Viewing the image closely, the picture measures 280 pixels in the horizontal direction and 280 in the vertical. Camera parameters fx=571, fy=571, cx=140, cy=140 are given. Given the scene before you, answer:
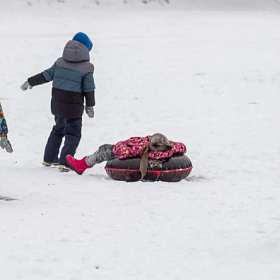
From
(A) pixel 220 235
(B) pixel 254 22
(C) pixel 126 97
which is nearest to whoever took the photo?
(A) pixel 220 235

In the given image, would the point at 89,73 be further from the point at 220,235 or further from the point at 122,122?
the point at 122,122

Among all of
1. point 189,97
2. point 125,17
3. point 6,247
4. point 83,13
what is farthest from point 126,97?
point 83,13

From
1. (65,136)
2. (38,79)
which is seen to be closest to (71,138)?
(65,136)

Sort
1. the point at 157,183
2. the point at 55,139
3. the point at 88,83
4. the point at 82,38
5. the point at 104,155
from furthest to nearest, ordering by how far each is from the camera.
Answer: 1. the point at 55,139
2. the point at 82,38
3. the point at 88,83
4. the point at 104,155
5. the point at 157,183

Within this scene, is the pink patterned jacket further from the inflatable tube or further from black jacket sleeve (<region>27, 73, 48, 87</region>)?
black jacket sleeve (<region>27, 73, 48, 87</region>)

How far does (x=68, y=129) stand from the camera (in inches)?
301

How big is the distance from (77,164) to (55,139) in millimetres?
692

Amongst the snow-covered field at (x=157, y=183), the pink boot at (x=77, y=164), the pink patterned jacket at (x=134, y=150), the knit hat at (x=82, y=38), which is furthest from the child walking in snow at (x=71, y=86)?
the pink patterned jacket at (x=134, y=150)

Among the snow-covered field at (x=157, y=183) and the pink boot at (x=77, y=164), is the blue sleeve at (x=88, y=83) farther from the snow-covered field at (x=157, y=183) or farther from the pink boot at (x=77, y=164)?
the snow-covered field at (x=157, y=183)

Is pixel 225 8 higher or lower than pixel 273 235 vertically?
higher

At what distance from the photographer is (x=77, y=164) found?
24.0 feet

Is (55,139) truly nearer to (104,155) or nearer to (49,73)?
(49,73)

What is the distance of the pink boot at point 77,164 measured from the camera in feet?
23.8

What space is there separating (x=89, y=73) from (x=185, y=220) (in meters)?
2.81
